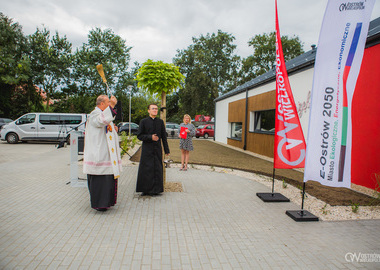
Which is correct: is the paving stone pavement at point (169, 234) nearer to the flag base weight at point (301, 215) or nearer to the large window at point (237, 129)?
the flag base weight at point (301, 215)

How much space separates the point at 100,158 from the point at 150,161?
46.4 inches

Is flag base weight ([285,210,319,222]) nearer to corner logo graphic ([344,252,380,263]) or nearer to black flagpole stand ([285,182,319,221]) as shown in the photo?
black flagpole stand ([285,182,319,221])

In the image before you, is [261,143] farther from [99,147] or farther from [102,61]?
[102,61]

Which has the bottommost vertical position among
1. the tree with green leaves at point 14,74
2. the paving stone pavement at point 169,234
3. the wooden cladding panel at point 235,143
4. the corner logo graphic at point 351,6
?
the paving stone pavement at point 169,234

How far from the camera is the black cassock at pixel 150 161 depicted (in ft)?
16.6

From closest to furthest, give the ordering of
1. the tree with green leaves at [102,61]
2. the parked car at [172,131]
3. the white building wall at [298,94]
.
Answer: the white building wall at [298,94], the parked car at [172,131], the tree with green leaves at [102,61]

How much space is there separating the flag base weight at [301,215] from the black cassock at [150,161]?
102 inches

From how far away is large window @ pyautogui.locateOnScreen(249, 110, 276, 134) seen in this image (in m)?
12.5

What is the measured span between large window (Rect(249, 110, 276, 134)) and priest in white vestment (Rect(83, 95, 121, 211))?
9695 millimetres

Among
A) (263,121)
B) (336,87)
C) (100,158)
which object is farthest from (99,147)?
(263,121)

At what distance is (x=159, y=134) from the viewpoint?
17.1 feet

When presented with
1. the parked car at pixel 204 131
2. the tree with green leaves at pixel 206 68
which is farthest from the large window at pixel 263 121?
the tree with green leaves at pixel 206 68

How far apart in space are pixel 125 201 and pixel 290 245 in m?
3.11

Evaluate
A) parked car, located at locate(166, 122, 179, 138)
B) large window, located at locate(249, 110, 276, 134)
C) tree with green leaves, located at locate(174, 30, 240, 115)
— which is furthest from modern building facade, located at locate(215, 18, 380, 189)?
tree with green leaves, located at locate(174, 30, 240, 115)
